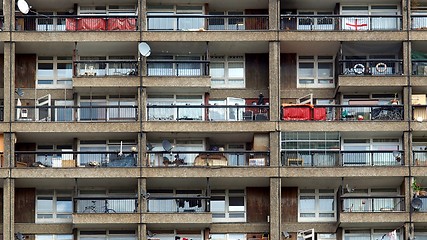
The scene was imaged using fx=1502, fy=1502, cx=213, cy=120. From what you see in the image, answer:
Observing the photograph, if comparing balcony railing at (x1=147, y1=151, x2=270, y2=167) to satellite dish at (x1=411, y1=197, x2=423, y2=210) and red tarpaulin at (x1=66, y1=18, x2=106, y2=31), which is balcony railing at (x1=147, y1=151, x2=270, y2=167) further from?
satellite dish at (x1=411, y1=197, x2=423, y2=210)

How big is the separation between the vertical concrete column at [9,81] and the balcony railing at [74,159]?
2.19 meters

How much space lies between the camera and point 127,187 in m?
81.4

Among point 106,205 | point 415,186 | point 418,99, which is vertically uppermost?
point 418,99

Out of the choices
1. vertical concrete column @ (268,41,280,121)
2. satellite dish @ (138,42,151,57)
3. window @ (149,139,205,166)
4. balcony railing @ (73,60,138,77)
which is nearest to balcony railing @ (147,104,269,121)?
vertical concrete column @ (268,41,280,121)

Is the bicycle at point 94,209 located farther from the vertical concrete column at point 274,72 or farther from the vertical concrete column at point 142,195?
the vertical concrete column at point 274,72

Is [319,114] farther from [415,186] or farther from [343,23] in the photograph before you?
[415,186]

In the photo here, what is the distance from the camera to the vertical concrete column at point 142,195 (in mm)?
79625

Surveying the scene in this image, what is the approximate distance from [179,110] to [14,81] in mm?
9084

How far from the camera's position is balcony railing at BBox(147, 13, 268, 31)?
270 ft

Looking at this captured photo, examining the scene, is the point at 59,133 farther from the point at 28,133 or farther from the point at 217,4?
the point at 217,4

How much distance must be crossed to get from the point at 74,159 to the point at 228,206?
28.6ft

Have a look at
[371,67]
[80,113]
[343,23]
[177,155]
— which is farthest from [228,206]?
[343,23]

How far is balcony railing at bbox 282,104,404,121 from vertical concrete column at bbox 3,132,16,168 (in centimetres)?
1462

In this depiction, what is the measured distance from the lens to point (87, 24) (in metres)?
82.3
